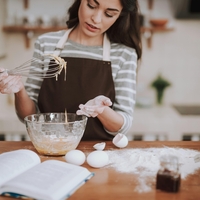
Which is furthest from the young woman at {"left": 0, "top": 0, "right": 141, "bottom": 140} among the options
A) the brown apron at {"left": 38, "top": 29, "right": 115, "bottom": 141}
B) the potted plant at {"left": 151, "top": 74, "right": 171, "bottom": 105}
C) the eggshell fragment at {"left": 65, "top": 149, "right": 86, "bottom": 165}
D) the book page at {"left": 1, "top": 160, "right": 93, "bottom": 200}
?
the potted plant at {"left": 151, "top": 74, "right": 171, "bottom": 105}

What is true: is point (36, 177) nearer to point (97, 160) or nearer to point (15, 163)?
point (15, 163)

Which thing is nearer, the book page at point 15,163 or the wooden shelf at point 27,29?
the book page at point 15,163

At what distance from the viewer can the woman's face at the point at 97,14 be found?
1661mm

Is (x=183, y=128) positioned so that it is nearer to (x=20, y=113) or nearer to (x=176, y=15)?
(x=176, y=15)

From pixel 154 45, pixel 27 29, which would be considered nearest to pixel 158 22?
pixel 154 45

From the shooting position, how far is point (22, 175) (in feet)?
3.58

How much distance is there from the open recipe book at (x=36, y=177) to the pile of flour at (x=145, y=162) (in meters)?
0.16

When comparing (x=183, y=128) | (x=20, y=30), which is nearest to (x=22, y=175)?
(x=183, y=128)

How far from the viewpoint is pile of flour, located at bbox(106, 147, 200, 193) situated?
116 centimetres

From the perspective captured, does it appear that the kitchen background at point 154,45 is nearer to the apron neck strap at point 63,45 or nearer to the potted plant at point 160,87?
the potted plant at point 160,87

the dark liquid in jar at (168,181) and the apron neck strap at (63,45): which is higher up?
the apron neck strap at (63,45)

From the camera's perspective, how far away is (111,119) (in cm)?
165

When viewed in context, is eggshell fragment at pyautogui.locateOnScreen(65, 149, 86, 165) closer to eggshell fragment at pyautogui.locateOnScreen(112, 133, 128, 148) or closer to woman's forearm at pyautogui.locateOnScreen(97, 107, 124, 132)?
eggshell fragment at pyautogui.locateOnScreen(112, 133, 128, 148)

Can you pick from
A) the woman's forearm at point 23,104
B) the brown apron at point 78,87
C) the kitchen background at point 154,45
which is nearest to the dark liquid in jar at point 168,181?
the brown apron at point 78,87
